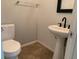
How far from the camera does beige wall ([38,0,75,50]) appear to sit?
2.18 meters

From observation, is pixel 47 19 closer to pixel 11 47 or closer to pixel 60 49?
pixel 60 49

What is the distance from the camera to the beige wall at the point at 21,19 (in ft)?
6.61

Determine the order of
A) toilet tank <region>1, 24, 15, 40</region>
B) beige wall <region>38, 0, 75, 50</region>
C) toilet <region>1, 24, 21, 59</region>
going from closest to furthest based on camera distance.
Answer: toilet <region>1, 24, 21, 59</region> → toilet tank <region>1, 24, 15, 40</region> → beige wall <region>38, 0, 75, 50</region>

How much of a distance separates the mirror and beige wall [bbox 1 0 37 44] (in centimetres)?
88

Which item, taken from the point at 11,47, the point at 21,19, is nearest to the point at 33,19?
the point at 21,19

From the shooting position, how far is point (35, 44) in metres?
2.78

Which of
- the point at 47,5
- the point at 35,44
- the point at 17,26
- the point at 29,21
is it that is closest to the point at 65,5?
the point at 47,5

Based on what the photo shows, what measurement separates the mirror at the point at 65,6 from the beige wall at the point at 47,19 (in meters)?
0.09

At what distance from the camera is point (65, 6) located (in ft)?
6.33

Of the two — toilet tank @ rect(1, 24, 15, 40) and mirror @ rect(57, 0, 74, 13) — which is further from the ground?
mirror @ rect(57, 0, 74, 13)

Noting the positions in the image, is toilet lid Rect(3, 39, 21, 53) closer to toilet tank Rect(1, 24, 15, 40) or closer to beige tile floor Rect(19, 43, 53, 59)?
toilet tank Rect(1, 24, 15, 40)

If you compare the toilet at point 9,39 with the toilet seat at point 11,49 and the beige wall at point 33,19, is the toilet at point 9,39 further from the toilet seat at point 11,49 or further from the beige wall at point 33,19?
the beige wall at point 33,19

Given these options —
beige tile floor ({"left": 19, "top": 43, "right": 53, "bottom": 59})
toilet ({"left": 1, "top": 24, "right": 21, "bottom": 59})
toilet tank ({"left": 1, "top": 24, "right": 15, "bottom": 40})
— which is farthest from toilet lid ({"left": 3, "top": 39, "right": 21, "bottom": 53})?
beige tile floor ({"left": 19, "top": 43, "right": 53, "bottom": 59})

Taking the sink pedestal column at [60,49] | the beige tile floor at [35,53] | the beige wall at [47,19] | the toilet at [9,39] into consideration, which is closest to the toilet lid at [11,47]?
the toilet at [9,39]
